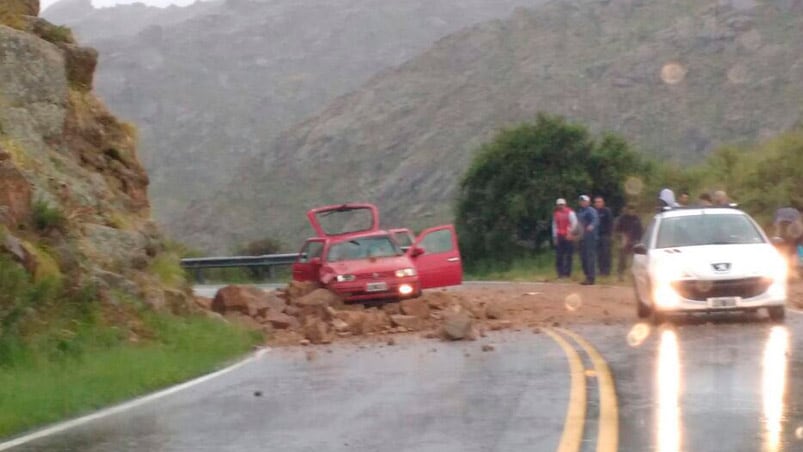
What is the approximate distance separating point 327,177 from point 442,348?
85666 millimetres

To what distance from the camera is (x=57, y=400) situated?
1305 centimetres

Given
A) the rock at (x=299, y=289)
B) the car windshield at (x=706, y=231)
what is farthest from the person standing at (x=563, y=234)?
the car windshield at (x=706, y=231)

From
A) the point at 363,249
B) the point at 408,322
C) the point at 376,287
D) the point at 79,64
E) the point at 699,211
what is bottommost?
the point at 408,322

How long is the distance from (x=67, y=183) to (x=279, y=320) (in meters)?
3.98

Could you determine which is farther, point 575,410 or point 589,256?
point 589,256

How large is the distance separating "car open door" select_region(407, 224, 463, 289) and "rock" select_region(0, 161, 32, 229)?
8839mm

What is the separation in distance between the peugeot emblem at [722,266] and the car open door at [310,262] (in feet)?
29.3

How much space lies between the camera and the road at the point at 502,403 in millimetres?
10016

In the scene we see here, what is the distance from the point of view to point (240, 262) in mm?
45125

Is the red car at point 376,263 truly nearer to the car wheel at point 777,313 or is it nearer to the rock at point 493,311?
the rock at point 493,311

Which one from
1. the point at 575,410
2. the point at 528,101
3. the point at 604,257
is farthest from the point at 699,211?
the point at 528,101

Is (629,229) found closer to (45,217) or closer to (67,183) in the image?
(67,183)

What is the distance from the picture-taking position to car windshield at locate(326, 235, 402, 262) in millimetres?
25812

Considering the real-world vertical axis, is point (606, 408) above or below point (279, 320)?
above
